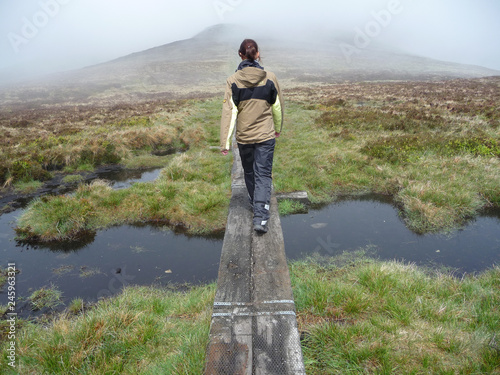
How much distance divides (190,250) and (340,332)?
154 inches

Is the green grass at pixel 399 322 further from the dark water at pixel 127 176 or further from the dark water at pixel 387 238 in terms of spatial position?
the dark water at pixel 127 176

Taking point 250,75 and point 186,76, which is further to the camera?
point 186,76

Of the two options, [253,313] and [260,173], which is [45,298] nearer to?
[253,313]

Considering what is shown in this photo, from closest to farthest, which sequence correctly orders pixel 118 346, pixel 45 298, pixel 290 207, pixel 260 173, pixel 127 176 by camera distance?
pixel 118 346 → pixel 260 173 → pixel 45 298 → pixel 290 207 → pixel 127 176

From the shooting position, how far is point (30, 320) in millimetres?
4289

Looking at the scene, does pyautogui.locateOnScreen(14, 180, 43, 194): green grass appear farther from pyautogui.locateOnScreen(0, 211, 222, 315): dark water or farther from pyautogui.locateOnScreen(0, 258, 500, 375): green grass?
pyautogui.locateOnScreen(0, 258, 500, 375): green grass

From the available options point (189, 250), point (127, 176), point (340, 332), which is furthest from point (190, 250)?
point (127, 176)

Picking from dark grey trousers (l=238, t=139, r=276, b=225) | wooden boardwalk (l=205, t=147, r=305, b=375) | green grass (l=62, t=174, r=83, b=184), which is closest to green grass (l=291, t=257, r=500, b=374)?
wooden boardwalk (l=205, t=147, r=305, b=375)

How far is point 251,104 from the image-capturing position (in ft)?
13.6

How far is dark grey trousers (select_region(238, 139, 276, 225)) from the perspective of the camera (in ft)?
14.1

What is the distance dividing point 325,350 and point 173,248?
4.16 m

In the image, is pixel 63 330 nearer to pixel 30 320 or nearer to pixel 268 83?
pixel 30 320

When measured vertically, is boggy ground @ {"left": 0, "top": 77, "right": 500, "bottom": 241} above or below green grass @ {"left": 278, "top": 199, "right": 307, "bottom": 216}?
above

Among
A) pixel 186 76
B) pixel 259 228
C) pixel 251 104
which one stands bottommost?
pixel 259 228
